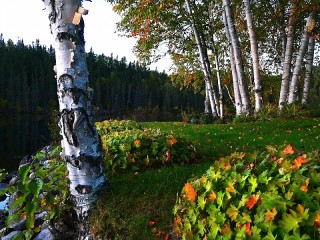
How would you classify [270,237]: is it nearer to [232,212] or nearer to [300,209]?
[300,209]

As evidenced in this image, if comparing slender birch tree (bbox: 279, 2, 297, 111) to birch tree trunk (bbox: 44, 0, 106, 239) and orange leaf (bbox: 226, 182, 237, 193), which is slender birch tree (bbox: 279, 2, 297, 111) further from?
orange leaf (bbox: 226, 182, 237, 193)

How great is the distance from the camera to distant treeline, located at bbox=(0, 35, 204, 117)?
9323cm

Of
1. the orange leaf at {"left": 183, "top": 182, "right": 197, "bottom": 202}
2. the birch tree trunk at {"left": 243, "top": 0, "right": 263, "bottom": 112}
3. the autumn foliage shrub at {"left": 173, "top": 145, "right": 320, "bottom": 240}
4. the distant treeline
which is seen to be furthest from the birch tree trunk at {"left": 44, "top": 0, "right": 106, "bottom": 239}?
the distant treeline

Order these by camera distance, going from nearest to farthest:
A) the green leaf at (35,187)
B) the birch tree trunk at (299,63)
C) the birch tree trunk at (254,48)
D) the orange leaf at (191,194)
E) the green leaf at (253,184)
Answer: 1. the green leaf at (253,184)
2. the orange leaf at (191,194)
3. the green leaf at (35,187)
4. the birch tree trunk at (254,48)
5. the birch tree trunk at (299,63)

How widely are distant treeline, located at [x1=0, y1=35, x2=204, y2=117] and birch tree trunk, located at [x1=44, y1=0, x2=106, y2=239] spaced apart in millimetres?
90839

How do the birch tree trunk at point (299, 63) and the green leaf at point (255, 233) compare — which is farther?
the birch tree trunk at point (299, 63)

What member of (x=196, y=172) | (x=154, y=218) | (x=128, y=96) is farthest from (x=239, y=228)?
(x=128, y=96)

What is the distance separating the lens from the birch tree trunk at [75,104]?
4184 millimetres

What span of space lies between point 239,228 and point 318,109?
1423 cm

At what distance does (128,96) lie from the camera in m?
122

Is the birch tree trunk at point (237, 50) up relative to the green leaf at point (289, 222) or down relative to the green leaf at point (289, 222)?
up

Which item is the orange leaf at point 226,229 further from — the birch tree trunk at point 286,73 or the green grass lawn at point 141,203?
→ the birch tree trunk at point 286,73

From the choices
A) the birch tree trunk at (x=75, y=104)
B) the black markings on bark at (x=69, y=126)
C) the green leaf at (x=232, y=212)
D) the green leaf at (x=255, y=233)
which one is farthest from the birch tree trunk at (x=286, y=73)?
the green leaf at (x=255, y=233)

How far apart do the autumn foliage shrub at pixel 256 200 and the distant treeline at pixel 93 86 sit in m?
92.3
